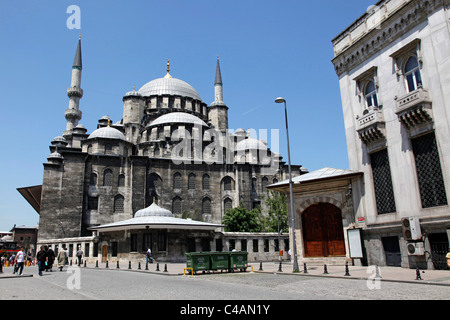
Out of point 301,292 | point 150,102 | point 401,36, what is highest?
point 150,102

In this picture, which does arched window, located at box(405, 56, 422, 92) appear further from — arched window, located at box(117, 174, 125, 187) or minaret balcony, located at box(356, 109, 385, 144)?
arched window, located at box(117, 174, 125, 187)

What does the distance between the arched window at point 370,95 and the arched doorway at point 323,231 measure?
5.60 metres

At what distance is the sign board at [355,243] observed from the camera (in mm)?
17109

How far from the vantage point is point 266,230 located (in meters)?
39.1

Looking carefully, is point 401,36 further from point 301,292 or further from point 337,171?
point 301,292

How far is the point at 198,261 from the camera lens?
636 inches

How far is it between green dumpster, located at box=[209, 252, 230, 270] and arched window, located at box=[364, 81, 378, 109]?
32.5 feet

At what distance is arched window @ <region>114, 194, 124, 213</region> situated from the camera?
3969 cm

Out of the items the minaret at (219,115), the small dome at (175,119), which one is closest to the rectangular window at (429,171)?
the small dome at (175,119)

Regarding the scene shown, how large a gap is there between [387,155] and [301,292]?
985 cm

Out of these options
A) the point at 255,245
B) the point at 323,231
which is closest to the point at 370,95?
the point at 323,231

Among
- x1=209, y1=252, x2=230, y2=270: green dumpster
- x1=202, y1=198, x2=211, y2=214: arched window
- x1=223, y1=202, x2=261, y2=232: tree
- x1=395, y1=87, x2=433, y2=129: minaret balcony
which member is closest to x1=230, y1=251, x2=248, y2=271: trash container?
x1=209, y1=252, x2=230, y2=270: green dumpster
